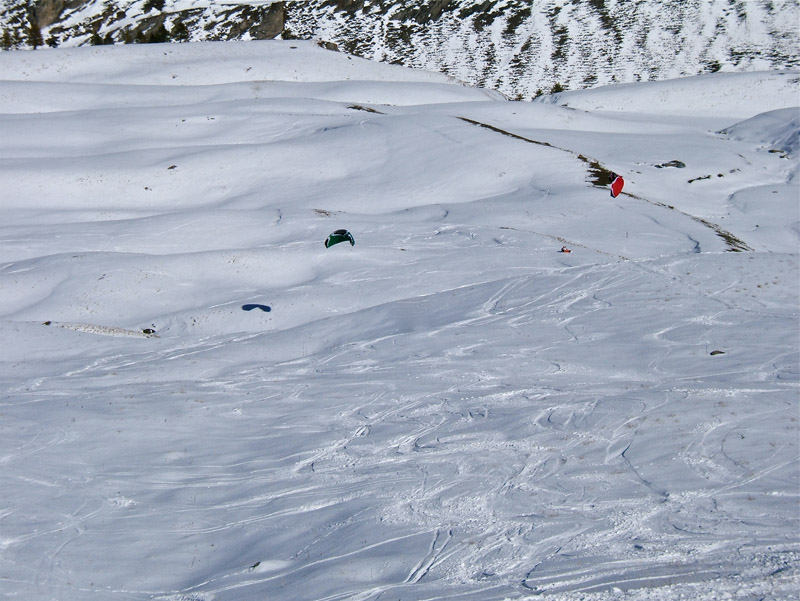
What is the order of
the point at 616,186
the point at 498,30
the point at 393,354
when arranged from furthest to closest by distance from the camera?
the point at 498,30 → the point at 616,186 → the point at 393,354

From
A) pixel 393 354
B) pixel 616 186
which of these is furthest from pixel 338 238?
pixel 616 186

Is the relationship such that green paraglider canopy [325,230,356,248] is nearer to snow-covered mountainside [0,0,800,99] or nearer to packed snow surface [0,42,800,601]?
packed snow surface [0,42,800,601]

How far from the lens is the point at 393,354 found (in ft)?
49.8

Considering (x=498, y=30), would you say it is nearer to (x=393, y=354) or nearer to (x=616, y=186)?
(x=616, y=186)

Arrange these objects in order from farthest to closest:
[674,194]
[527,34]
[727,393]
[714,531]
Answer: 1. [527,34]
2. [674,194]
3. [727,393]
4. [714,531]

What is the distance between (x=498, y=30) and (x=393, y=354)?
6329cm

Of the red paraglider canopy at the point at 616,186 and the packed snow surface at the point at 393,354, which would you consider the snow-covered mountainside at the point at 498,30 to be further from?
the red paraglider canopy at the point at 616,186

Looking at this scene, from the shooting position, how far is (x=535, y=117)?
34688 mm

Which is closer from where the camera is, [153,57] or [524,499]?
[524,499]

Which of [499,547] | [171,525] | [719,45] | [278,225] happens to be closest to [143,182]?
[278,225]

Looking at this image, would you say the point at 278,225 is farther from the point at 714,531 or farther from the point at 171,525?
the point at 714,531

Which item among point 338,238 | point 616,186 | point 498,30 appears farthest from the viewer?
point 498,30

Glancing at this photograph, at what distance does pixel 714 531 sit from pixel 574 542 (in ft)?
4.61

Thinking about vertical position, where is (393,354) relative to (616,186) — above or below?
below
